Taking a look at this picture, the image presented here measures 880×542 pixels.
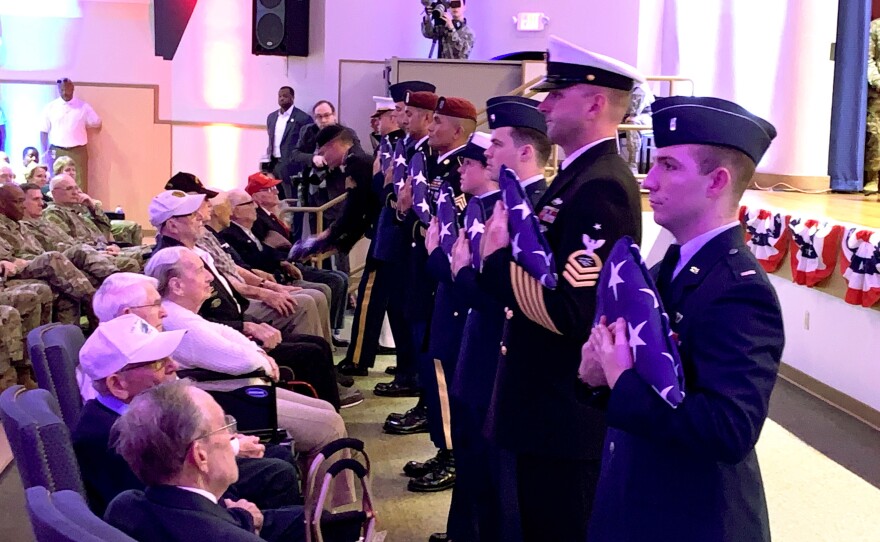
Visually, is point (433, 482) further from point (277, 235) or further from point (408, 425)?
point (277, 235)

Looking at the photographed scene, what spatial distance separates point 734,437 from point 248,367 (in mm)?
2107

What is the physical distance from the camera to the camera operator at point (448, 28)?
8.84 m

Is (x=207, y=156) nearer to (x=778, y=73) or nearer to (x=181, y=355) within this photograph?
(x=778, y=73)

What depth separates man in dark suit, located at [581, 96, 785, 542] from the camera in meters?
1.63

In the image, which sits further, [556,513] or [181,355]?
[181,355]

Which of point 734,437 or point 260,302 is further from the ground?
point 734,437

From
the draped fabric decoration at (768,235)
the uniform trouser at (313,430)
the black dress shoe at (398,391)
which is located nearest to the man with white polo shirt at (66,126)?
the black dress shoe at (398,391)

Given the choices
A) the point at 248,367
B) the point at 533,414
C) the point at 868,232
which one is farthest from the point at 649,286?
the point at 868,232

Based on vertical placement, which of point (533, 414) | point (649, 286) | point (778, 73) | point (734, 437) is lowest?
point (533, 414)

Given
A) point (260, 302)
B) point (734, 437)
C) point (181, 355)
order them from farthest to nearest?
1. point (260, 302)
2. point (181, 355)
3. point (734, 437)

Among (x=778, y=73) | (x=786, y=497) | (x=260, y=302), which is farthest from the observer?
(x=778, y=73)

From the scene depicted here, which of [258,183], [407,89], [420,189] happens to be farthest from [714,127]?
[258,183]

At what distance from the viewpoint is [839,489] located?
414 cm

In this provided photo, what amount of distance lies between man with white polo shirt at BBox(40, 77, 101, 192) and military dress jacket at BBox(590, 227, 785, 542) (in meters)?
11.2
